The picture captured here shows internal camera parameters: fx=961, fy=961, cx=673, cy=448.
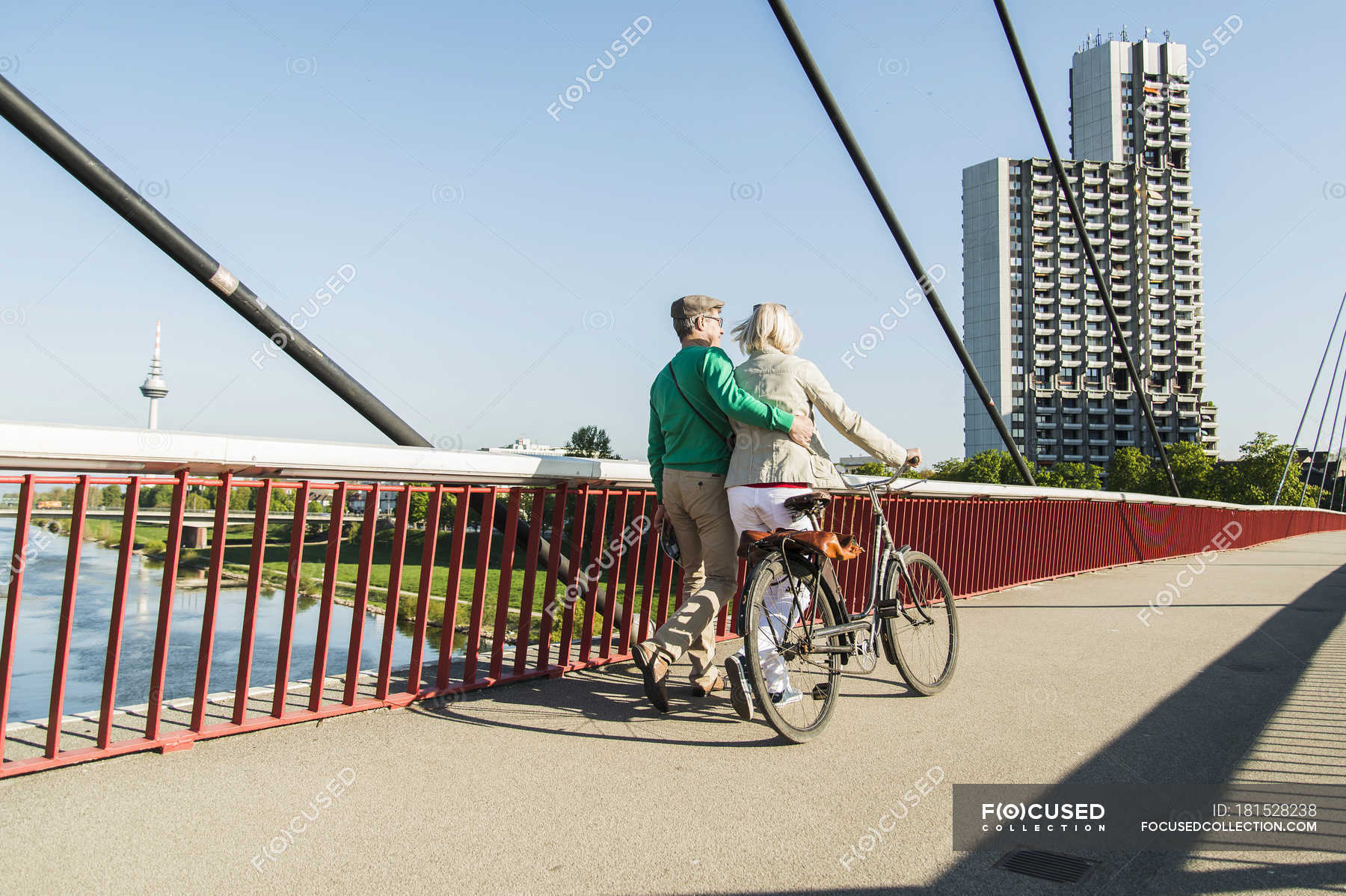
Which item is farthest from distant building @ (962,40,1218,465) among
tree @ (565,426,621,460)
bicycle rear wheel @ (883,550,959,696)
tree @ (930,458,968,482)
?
bicycle rear wheel @ (883,550,959,696)

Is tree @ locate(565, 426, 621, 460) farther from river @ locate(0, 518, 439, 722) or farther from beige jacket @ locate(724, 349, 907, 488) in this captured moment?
beige jacket @ locate(724, 349, 907, 488)

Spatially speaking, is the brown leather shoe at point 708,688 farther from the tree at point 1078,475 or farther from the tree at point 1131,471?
the tree at point 1078,475

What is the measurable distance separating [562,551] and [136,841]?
2704mm

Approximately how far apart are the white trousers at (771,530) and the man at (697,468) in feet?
0.57

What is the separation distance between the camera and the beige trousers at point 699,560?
4.08 metres

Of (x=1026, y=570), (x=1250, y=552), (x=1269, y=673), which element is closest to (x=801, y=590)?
(x=1269, y=673)

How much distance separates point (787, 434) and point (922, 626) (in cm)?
132

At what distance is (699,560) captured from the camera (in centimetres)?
460

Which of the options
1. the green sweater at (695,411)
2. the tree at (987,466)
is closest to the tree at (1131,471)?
the tree at (987,466)

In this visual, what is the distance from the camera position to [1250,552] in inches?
834

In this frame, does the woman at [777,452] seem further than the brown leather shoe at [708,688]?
No

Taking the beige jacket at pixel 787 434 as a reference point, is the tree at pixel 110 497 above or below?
below

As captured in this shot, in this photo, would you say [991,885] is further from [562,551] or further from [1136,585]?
[1136,585]

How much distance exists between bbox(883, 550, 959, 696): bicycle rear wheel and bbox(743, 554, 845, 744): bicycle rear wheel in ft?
1.72
